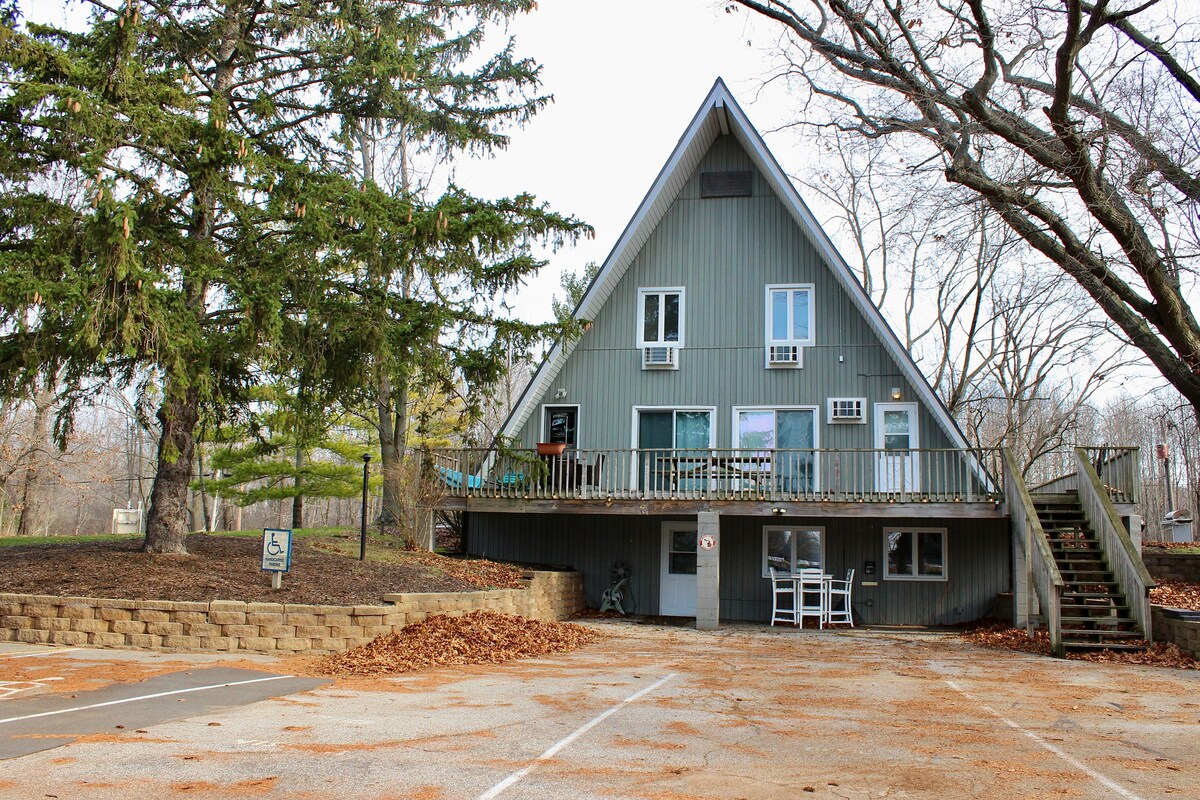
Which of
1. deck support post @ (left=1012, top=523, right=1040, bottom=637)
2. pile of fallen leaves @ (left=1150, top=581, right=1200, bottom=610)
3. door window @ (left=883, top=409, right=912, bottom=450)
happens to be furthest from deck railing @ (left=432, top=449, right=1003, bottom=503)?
pile of fallen leaves @ (left=1150, top=581, right=1200, bottom=610)

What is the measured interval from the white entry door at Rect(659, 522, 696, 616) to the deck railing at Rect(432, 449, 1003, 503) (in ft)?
4.40

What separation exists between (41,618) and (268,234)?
576 cm

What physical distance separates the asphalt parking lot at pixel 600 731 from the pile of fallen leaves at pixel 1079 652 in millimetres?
681

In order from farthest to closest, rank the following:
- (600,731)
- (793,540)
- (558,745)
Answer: (793,540) → (600,731) → (558,745)

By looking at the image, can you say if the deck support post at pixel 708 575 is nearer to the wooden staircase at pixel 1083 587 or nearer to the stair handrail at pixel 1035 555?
the stair handrail at pixel 1035 555

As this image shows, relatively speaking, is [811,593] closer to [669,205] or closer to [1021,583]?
[1021,583]

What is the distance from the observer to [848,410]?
18.9 meters

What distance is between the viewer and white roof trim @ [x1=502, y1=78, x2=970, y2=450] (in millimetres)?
18312

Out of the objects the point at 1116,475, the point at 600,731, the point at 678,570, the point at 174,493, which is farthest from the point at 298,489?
the point at 600,731

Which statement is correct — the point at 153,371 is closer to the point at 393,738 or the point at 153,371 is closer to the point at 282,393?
the point at 282,393

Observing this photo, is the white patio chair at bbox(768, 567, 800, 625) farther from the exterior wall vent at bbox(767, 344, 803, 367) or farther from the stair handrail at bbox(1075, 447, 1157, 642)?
the stair handrail at bbox(1075, 447, 1157, 642)

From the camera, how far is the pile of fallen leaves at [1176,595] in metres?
15.0

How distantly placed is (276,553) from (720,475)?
8812 millimetres

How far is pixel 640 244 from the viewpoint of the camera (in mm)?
20391
